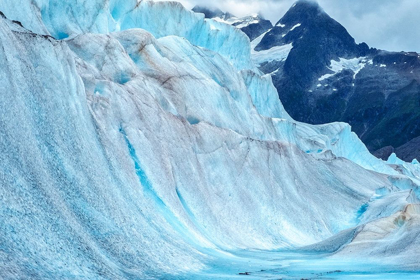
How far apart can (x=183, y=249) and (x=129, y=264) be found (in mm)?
2993

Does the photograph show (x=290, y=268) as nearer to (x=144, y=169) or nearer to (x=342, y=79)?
(x=144, y=169)

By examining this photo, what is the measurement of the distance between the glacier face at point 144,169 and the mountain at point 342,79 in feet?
218

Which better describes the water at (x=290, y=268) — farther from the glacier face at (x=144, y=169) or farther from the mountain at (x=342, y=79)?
the mountain at (x=342, y=79)

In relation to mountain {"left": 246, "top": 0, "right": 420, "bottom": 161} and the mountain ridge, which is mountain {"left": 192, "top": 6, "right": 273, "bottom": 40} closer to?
the mountain ridge

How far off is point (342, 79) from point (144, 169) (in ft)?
328

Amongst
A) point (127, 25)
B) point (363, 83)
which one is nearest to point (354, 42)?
point (363, 83)

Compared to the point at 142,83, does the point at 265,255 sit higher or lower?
lower

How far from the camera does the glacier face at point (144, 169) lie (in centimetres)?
879

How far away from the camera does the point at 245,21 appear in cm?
12562

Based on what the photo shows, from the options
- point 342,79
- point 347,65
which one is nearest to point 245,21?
point 347,65

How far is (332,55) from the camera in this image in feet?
383

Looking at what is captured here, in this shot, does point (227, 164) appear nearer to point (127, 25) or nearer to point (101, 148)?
point (101, 148)

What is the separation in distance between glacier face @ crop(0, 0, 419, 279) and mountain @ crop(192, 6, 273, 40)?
87982 mm

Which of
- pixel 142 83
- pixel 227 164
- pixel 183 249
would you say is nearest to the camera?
pixel 183 249
